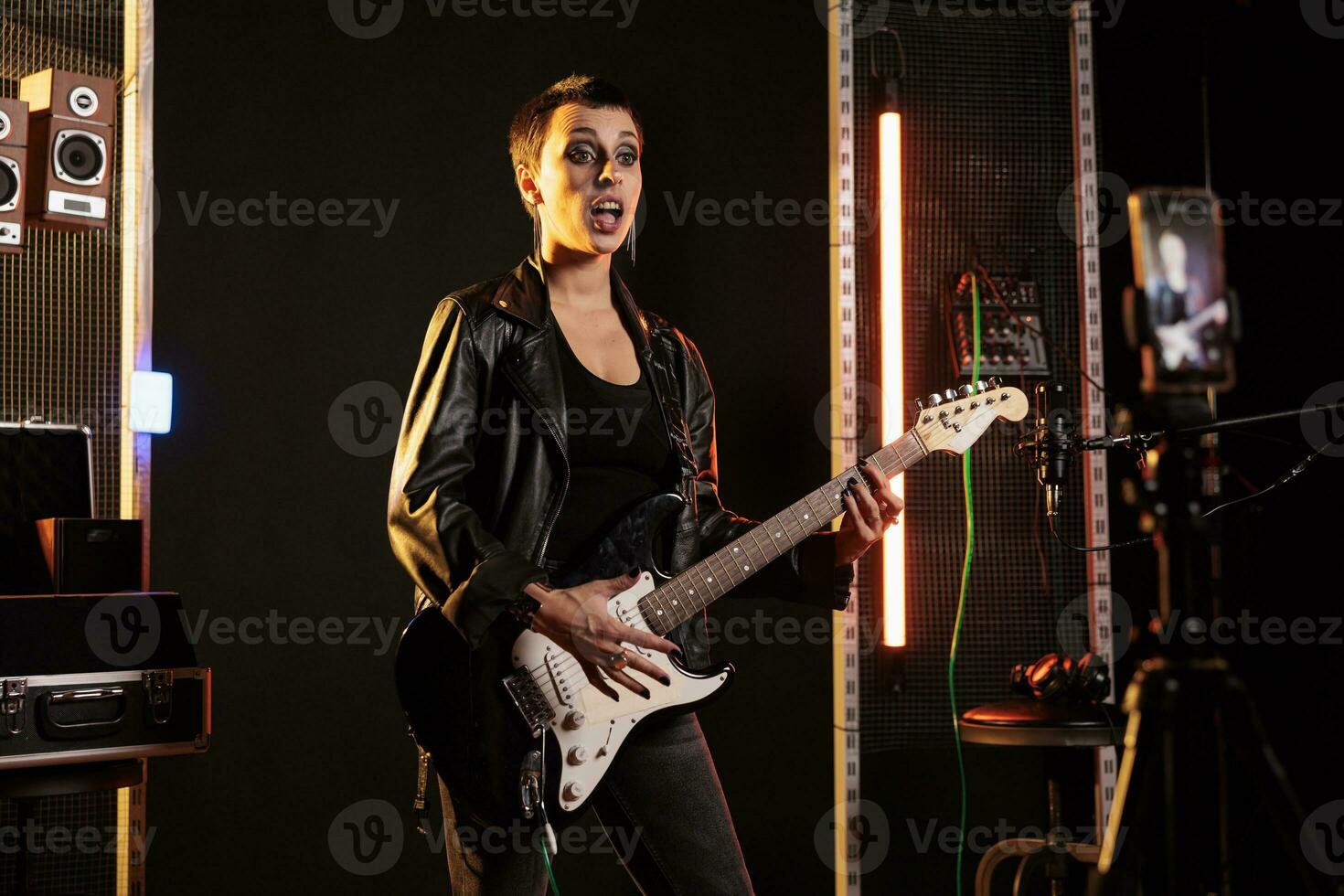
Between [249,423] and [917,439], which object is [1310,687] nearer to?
[917,439]

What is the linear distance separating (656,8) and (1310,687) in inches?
113

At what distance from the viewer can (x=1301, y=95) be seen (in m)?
3.68

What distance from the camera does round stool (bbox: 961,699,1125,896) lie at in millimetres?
2959

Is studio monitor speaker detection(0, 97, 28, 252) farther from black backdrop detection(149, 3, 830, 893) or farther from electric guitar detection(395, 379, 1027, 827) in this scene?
electric guitar detection(395, 379, 1027, 827)

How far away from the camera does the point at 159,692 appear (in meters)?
2.84

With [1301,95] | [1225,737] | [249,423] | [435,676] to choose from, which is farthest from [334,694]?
[1301,95]

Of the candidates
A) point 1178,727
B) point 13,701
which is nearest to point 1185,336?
point 1178,727

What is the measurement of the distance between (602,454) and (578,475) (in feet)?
0.21
